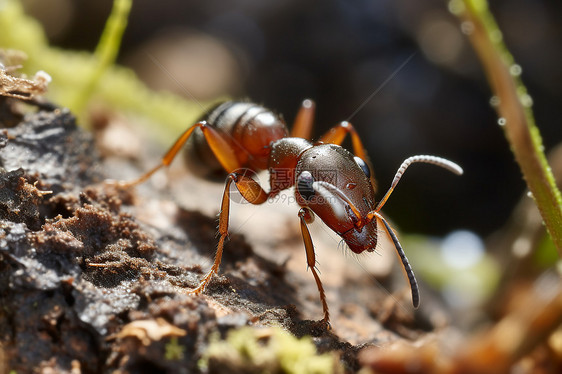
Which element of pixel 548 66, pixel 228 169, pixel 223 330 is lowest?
pixel 228 169

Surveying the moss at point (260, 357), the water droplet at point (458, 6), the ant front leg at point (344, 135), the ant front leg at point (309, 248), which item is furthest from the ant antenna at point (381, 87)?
the moss at point (260, 357)

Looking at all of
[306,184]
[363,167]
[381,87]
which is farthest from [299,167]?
[381,87]

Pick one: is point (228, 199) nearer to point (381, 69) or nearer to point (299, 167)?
point (299, 167)

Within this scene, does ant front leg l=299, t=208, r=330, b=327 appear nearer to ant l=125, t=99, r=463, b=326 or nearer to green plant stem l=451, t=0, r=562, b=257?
ant l=125, t=99, r=463, b=326

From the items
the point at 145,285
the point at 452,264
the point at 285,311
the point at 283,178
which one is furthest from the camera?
the point at 452,264

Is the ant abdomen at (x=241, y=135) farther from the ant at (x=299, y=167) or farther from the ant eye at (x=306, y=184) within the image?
the ant eye at (x=306, y=184)

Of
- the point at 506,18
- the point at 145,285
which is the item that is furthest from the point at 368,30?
the point at 145,285

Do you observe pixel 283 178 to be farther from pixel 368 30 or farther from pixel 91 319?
pixel 368 30
